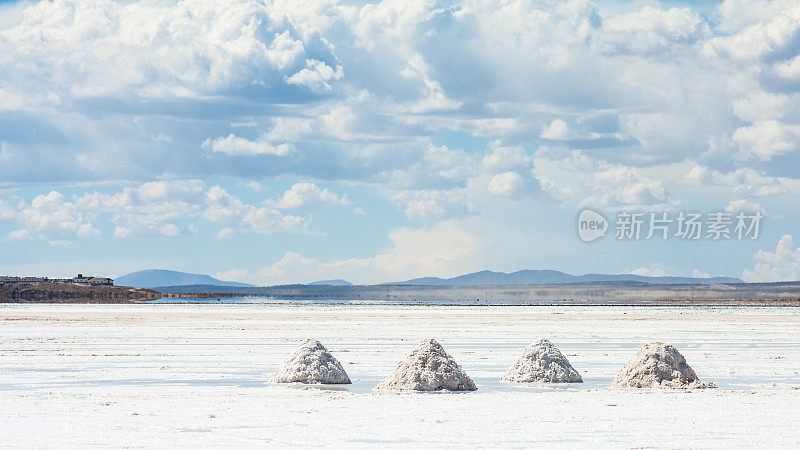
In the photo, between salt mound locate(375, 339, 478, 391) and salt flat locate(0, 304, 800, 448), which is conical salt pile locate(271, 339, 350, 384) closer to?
salt flat locate(0, 304, 800, 448)

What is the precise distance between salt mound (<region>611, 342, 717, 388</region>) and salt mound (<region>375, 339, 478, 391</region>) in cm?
391

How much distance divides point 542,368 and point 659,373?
295cm

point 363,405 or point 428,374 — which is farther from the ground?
point 428,374

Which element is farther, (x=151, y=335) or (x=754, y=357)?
(x=151, y=335)

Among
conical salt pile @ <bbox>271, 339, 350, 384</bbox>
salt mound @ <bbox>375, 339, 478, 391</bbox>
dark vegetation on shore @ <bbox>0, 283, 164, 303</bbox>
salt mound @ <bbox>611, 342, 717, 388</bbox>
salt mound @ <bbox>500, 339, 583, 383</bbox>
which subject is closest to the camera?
salt mound @ <bbox>375, 339, 478, 391</bbox>

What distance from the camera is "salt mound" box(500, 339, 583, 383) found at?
2550 centimetres

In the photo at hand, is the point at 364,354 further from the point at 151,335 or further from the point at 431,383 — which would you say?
the point at 151,335

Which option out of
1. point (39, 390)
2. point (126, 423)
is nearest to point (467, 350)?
point (39, 390)

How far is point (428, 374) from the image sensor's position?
23672 millimetres

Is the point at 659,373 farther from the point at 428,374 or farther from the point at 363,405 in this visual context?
the point at 363,405

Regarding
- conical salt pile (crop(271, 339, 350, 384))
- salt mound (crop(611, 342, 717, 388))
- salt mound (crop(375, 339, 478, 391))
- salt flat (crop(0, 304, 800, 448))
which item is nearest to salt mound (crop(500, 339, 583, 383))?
salt flat (crop(0, 304, 800, 448))

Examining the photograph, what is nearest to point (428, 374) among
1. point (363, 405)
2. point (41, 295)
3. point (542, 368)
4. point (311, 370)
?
point (311, 370)

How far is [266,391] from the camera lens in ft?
76.0

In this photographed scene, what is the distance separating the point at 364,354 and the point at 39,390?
46.7 ft
